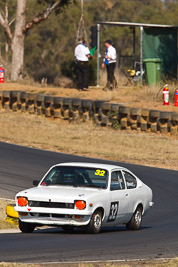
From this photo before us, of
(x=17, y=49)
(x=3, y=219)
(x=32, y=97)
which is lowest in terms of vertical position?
(x=3, y=219)

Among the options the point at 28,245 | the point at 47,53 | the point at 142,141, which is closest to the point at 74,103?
the point at 142,141

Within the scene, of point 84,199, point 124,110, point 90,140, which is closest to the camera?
point 84,199

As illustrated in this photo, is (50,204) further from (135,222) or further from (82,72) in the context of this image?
(82,72)

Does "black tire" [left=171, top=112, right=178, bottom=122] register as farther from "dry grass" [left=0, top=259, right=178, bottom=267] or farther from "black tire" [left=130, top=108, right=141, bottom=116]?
"dry grass" [left=0, top=259, right=178, bottom=267]

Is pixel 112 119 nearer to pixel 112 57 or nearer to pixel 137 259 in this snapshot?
pixel 112 57

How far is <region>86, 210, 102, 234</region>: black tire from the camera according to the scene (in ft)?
35.9

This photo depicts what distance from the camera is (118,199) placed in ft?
38.6

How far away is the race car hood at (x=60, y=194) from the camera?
1084cm

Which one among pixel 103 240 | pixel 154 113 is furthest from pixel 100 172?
pixel 154 113

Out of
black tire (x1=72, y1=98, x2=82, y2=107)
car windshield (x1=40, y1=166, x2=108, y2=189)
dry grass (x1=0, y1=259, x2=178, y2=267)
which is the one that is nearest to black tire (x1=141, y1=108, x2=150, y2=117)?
black tire (x1=72, y1=98, x2=82, y2=107)

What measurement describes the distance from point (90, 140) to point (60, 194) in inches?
586

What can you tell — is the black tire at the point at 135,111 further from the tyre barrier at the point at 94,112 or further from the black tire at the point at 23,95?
the black tire at the point at 23,95

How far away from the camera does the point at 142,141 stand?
25562mm

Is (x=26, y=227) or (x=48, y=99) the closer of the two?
(x=26, y=227)
